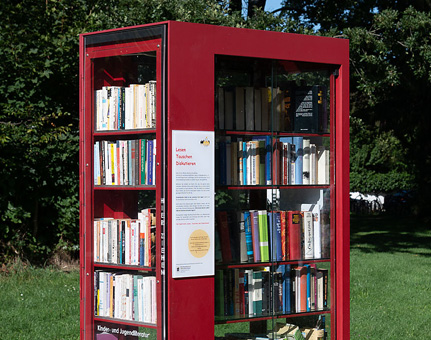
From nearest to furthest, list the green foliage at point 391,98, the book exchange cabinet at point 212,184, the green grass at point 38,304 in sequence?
the book exchange cabinet at point 212,184
the green grass at point 38,304
the green foliage at point 391,98

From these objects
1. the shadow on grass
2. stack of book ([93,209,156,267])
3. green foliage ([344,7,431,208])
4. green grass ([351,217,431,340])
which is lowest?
the shadow on grass

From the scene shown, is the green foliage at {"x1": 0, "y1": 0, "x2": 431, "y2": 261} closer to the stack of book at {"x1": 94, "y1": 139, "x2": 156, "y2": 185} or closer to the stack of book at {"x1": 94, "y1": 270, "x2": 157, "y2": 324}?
the stack of book at {"x1": 94, "y1": 139, "x2": 156, "y2": 185}

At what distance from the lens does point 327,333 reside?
18.7 feet

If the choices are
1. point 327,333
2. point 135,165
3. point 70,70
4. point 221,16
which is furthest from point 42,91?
point 327,333

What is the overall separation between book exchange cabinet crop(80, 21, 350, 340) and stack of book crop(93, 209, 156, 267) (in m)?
0.01

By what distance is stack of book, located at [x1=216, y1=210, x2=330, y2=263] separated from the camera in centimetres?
526

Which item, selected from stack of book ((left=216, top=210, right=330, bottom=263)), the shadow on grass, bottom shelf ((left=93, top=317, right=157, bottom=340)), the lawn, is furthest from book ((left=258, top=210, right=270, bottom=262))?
the shadow on grass

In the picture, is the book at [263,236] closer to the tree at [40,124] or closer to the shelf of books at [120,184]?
the shelf of books at [120,184]

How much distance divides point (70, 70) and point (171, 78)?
6780 millimetres

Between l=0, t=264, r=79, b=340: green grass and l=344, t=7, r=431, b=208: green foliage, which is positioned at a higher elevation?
l=344, t=7, r=431, b=208: green foliage

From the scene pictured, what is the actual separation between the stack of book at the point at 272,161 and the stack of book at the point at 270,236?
0.27 m

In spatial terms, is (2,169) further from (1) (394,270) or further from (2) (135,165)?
(1) (394,270)

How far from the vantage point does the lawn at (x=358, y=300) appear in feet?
24.4

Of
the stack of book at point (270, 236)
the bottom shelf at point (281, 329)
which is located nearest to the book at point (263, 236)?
the stack of book at point (270, 236)
